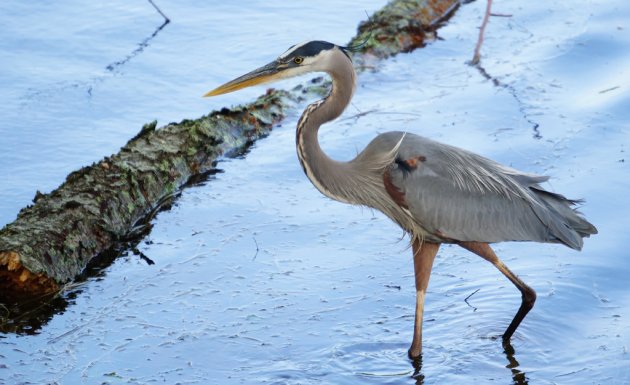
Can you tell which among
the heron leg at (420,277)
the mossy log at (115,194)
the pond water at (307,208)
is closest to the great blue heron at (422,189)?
the heron leg at (420,277)

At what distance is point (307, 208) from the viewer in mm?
7395

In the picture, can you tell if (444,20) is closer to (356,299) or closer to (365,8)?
(365,8)

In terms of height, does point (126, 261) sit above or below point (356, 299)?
above

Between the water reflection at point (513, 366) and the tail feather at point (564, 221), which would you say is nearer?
the water reflection at point (513, 366)

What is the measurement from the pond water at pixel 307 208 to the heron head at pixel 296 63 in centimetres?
132

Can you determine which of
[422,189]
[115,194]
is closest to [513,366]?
[422,189]

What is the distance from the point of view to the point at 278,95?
859 cm

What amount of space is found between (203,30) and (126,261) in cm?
427

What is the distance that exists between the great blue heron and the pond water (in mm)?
448

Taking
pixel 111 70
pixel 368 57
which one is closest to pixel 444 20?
pixel 368 57

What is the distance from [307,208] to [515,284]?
6.45 feet

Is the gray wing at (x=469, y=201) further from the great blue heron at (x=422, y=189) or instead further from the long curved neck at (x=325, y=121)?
the long curved neck at (x=325, y=121)

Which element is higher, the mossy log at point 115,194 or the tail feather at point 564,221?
the mossy log at point 115,194

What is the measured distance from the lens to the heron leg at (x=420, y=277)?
565cm
